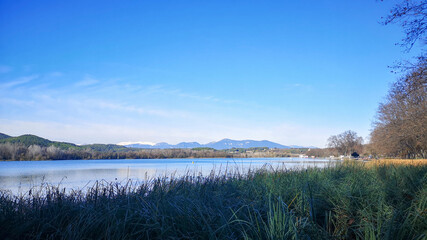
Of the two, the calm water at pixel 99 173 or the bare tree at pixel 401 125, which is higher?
the bare tree at pixel 401 125

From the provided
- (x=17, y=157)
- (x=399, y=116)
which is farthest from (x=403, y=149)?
(x=17, y=157)

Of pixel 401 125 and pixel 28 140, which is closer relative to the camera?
pixel 401 125

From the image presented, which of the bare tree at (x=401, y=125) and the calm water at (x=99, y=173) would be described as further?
the bare tree at (x=401, y=125)

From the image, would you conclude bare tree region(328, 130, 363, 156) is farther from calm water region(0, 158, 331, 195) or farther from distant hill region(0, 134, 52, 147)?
distant hill region(0, 134, 52, 147)

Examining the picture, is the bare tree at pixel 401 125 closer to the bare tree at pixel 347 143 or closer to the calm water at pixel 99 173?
the calm water at pixel 99 173

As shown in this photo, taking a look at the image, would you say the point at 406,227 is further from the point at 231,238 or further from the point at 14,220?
the point at 14,220

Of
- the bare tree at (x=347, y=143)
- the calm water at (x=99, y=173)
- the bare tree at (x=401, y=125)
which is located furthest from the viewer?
the bare tree at (x=347, y=143)

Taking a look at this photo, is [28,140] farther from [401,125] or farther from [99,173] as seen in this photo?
[401,125]

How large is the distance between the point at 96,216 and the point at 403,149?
3671cm

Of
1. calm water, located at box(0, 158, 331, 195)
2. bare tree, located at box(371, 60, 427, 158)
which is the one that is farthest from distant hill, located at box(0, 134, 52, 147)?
bare tree, located at box(371, 60, 427, 158)

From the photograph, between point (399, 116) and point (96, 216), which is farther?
Answer: point (399, 116)


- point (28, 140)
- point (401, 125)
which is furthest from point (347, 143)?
point (28, 140)

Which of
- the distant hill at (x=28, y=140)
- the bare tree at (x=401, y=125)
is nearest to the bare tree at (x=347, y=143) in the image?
the bare tree at (x=401, y=125)

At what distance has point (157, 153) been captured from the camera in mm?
102812
